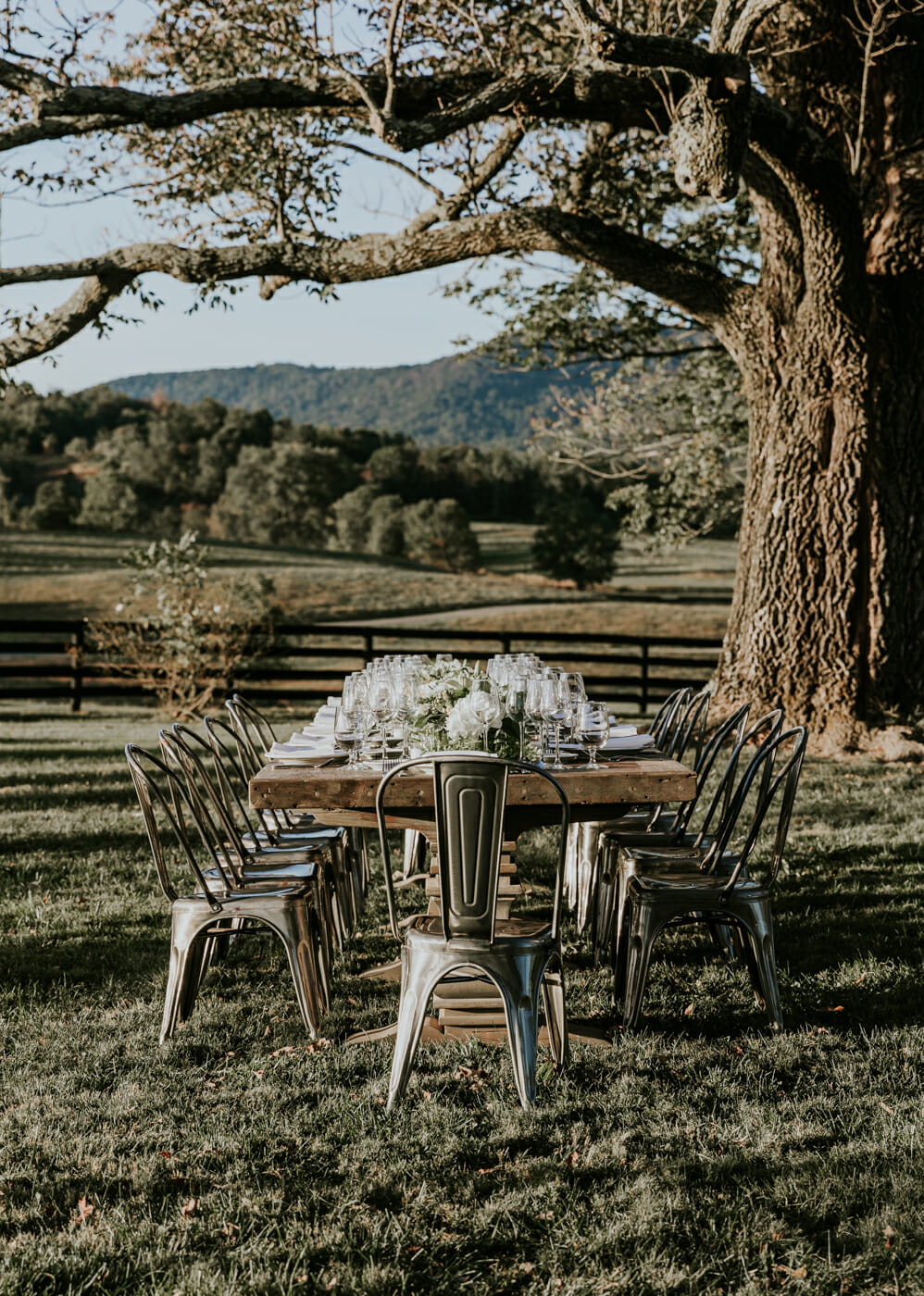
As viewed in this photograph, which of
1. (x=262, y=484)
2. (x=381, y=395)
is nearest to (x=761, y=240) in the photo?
(x=262, y=484)

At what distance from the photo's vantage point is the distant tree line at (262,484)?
1417 inches

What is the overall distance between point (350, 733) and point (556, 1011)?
1.45 m

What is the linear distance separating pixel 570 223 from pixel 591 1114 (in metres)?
7.14

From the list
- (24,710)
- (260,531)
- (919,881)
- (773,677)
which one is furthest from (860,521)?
(260,531)

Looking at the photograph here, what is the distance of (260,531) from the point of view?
3809 cm

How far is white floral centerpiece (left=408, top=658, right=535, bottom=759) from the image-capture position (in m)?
3.70

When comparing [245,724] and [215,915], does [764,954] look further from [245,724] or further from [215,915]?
[245,724]

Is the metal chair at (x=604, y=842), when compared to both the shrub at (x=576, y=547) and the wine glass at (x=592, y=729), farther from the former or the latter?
the shrub at (x=576, y=547)

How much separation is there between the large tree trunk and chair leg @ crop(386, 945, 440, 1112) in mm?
6179

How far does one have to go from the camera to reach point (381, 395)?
5103 cm

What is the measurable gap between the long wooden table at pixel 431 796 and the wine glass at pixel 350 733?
12 centimetres

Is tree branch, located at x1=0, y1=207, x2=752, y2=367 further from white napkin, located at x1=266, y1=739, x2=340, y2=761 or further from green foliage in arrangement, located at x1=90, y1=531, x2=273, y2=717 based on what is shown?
white napkin, located at x1=266, y1=739, x2=340, y2=761

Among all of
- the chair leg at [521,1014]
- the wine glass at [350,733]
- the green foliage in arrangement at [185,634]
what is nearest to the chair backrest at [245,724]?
the wine glass at [350,733]

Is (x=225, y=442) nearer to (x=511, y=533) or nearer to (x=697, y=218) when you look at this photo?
(x=511, y=533)
